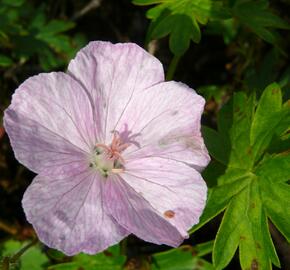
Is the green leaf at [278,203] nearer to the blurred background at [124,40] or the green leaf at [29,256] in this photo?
the blurred background at [124,40]

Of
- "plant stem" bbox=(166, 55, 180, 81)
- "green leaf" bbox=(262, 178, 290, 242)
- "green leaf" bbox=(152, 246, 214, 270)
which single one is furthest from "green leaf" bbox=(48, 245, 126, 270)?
"plant stem" bbox=(166, 55, 180, 81)

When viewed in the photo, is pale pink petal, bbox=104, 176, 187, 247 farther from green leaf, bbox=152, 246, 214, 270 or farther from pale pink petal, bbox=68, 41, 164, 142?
green leaf, bbox=152, 246, 214, 270

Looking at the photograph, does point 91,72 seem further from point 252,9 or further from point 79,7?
point 79,7

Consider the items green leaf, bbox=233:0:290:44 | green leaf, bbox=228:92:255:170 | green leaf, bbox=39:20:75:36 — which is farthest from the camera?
green leaf, bbox=39:20:75:36

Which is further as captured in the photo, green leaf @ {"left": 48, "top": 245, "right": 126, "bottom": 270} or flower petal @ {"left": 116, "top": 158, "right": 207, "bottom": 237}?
green leaf @ {"left": 48, "top": 245, "right": 126, "bottom": 270}

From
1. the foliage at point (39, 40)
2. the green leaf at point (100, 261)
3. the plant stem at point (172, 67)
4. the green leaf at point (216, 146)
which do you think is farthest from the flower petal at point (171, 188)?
the foliage at point (39, 40)

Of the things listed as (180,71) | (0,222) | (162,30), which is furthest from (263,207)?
(180,71)

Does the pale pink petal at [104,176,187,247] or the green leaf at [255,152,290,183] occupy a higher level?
the green leaf at [255,152,290,183]

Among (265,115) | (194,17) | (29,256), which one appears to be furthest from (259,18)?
(29,256)
